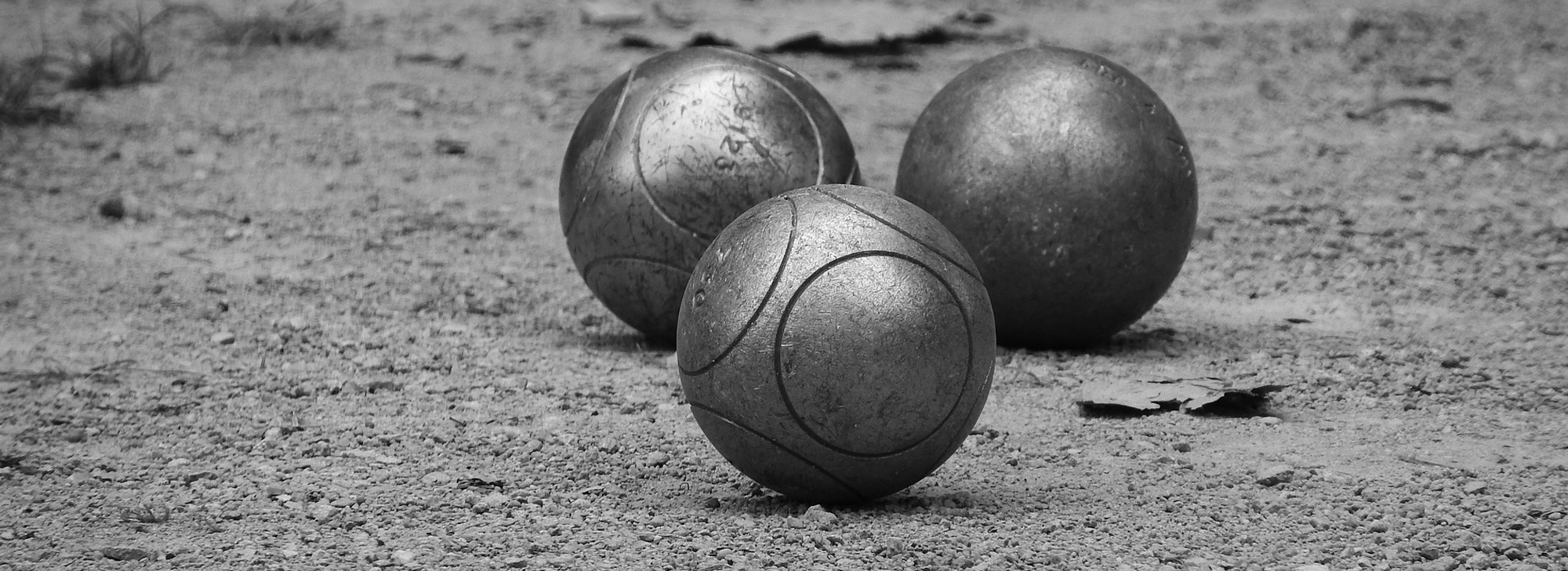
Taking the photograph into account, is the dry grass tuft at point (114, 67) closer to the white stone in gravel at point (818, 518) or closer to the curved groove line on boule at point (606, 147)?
the curved groove line on boule at point (606, 147)

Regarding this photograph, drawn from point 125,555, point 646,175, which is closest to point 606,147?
point 646,175

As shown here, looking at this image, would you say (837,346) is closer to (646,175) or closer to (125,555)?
(125,555)

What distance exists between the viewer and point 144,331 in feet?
23.8

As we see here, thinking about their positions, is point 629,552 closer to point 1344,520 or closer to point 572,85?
point 1344,520

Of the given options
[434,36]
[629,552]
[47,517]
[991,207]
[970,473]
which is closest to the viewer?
[629,552]

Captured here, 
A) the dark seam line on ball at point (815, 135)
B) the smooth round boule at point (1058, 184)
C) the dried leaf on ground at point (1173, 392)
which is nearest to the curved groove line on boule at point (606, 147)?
the dark seam line on ball at point (815, 135)

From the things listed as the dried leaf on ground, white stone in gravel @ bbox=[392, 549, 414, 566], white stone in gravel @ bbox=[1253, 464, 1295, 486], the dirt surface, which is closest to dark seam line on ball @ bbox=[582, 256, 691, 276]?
the dirt surface

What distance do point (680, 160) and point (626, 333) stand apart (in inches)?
47.1

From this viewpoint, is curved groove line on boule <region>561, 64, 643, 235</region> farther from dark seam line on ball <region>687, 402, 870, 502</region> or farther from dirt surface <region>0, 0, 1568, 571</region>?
dark seam line on ball <region>687, 402, 870, 502</region>

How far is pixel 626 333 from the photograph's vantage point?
24.4 ft

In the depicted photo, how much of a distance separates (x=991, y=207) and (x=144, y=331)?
12.0ft

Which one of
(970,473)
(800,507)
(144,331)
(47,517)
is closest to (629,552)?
(800,507)

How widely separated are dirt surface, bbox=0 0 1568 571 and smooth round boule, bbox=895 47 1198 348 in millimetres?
350

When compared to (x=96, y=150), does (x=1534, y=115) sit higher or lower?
higher
